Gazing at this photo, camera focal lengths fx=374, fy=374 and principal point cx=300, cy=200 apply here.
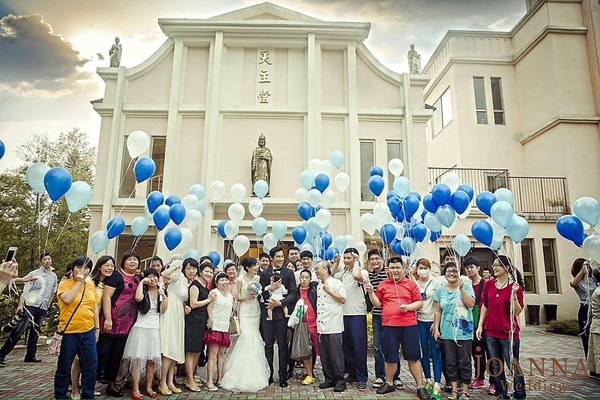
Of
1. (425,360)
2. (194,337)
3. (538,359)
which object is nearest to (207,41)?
(194,337)

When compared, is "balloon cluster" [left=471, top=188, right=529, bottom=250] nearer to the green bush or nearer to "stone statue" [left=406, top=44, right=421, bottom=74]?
the green bush

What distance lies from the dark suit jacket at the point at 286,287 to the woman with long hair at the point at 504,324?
8.17 ft

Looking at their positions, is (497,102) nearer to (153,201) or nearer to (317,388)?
(153,201)

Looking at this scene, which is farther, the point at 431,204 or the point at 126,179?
the point at 126,179

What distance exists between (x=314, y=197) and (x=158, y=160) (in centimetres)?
691

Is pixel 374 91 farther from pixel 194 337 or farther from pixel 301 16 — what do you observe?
pixel 194 337

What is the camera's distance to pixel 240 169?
12195 mm

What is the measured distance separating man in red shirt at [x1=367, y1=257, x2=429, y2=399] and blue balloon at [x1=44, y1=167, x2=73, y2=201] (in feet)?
13.8

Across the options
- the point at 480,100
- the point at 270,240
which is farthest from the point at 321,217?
the point at 480,100

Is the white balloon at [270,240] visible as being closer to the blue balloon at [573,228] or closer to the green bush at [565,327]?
the blue balloon at [573,228]

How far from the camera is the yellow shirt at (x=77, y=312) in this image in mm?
4188

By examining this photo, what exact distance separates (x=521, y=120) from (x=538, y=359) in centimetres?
1173

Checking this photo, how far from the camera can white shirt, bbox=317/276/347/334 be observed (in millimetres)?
5172

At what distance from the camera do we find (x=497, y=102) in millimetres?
16219
